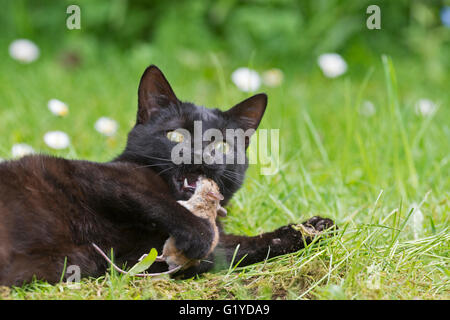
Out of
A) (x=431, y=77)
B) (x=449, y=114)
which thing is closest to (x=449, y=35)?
(x=431, y=77)

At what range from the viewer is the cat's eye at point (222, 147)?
216cm

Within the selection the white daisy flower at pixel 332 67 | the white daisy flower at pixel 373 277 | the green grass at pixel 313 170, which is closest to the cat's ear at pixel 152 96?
the green grass at pixel 313 170

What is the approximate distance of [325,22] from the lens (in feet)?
15.0

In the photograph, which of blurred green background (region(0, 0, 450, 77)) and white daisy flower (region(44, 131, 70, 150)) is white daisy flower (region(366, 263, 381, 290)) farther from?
blurred green background (region(0, 0, 450, 77))

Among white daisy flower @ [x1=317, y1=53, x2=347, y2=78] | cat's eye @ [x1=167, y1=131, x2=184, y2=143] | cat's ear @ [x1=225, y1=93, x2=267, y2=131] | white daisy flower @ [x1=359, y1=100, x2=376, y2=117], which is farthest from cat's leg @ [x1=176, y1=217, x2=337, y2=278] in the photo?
white daisy flower @ [x1=317, y1=53, x2=347, y2=78]

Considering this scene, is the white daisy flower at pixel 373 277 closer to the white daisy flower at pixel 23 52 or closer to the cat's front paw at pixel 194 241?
the cat's front paw at pixel 194 241

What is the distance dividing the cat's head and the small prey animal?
8 centimetres

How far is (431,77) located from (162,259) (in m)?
3.36

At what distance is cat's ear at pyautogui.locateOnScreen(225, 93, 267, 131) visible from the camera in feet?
7.63

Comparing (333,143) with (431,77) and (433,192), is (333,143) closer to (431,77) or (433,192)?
(433,192)

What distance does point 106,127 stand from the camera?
303cm

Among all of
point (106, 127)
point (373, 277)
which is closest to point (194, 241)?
Result: point (373, 277)

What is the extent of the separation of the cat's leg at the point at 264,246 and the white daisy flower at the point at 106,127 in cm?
117
